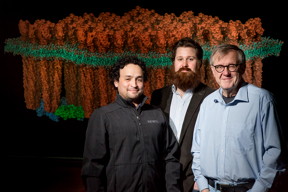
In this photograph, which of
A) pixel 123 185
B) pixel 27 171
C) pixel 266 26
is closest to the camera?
pixel 123 185

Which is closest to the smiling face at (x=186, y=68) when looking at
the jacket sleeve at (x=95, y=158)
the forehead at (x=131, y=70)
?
the forehead at (x=131, y=70)

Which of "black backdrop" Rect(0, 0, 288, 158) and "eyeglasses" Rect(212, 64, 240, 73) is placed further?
"black backdrop" Rect(0, 0, 288, 158)

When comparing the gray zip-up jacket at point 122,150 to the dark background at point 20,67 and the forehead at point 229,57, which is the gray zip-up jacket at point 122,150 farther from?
the dark background at point 20,67

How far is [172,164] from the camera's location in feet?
7.63

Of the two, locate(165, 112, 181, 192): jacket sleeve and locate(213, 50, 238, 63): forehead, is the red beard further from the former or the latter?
locate(213, 50, 238, 63): forehead

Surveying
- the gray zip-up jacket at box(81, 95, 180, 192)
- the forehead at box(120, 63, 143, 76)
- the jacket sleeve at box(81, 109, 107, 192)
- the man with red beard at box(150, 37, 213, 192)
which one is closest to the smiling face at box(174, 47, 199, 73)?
the man with red beard at box(150, 37, 213, 192)

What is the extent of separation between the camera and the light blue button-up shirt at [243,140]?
6.13ft

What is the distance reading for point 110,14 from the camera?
430 cm

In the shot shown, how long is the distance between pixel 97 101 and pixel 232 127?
104 inches

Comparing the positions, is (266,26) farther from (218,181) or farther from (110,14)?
(218,181)

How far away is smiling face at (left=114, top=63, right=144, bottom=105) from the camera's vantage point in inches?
88.6

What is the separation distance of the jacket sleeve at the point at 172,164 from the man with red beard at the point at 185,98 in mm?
127

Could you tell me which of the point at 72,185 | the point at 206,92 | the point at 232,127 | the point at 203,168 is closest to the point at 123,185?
the point at 203,168

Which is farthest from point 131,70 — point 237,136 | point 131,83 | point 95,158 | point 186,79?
point 237,136
